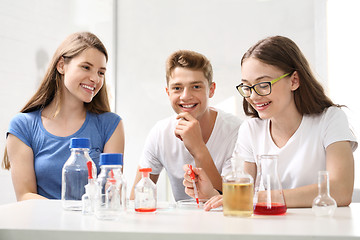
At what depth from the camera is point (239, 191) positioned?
0.92 metres

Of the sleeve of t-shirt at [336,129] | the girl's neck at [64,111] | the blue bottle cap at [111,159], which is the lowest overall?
the blue bottle cap at [111,159]

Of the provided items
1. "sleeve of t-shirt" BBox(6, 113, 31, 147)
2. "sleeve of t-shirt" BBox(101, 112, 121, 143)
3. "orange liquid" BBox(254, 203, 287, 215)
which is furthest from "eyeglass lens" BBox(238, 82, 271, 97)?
"sleeve of t-shirt" BBox(6, 113, 31, 147)

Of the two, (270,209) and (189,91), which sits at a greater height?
(189,91)

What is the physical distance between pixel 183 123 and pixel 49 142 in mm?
622

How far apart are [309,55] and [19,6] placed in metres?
2.23

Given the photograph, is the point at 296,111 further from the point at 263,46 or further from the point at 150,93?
the point at 150,93

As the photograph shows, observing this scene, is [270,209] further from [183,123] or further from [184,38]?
[184,38]

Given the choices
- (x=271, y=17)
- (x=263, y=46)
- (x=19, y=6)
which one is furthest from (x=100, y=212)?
(x=271, y=17)

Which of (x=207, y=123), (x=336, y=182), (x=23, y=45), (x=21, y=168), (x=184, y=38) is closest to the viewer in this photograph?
(x=336, y=182)

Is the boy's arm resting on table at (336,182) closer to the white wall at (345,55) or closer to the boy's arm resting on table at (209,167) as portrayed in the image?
the boy's arm resting on table at (209,167)

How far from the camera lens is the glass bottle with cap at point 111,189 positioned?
3.04 ft

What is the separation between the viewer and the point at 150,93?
3.44 m

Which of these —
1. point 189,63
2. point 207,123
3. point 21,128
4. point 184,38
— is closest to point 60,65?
point 21,128

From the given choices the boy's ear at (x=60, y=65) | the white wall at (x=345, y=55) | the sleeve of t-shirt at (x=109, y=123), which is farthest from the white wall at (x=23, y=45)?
the white wall at (x=345, y=55)
